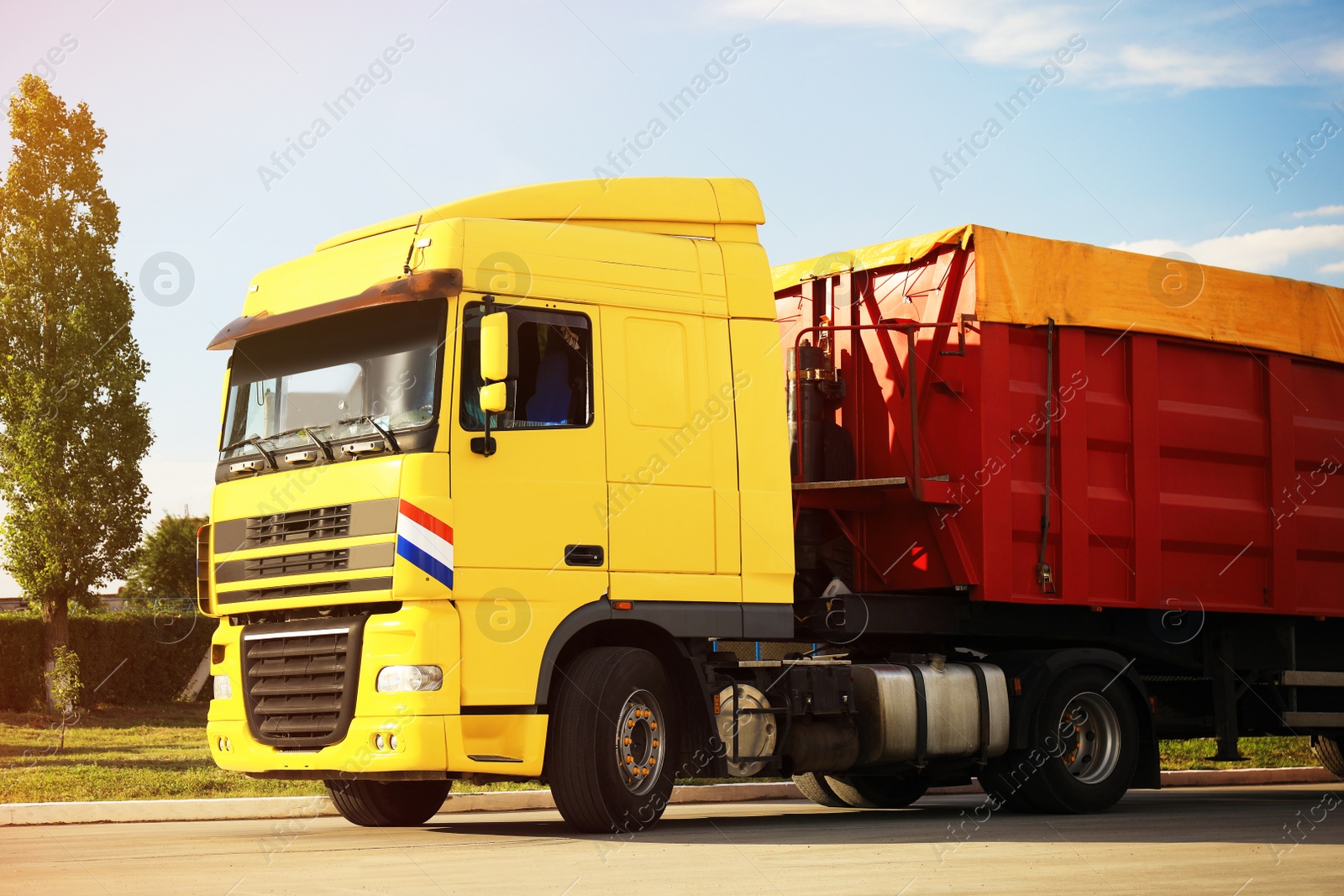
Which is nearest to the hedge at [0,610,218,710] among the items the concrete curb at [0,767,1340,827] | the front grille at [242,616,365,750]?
the concrete curb at [0,767,1340,827]

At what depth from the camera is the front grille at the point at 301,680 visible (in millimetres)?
8445

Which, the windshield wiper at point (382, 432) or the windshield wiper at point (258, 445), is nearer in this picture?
the windshield wiper at point (382, 432)

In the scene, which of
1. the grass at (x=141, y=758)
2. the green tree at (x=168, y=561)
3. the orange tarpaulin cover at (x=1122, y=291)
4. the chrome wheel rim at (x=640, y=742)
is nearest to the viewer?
the chrome wheel rim at (x=640, y=742)

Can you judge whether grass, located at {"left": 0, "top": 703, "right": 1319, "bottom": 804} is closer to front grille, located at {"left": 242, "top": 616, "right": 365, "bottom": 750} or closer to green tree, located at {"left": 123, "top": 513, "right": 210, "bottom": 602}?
front grille, located at {"left": 242, "top": 616, "right": 365, "bottom": 750}

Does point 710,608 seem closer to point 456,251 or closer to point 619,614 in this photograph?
point 619,614

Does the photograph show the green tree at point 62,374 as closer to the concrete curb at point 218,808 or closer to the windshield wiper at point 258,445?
the concrete curb at point 218,808

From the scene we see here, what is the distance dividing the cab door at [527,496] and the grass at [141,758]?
5.13m

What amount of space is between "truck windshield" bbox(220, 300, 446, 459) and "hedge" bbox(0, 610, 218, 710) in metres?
19.2

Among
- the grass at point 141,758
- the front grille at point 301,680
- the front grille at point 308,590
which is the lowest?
the grass at point 141,758

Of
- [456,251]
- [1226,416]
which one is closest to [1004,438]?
[1226,416]

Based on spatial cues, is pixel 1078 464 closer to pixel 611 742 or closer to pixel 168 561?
pixel 611 742

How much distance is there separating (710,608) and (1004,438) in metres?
2.76

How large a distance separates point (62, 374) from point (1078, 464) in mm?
23509

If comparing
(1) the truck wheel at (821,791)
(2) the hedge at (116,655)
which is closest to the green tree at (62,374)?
(2) the hedge at (116,655)
